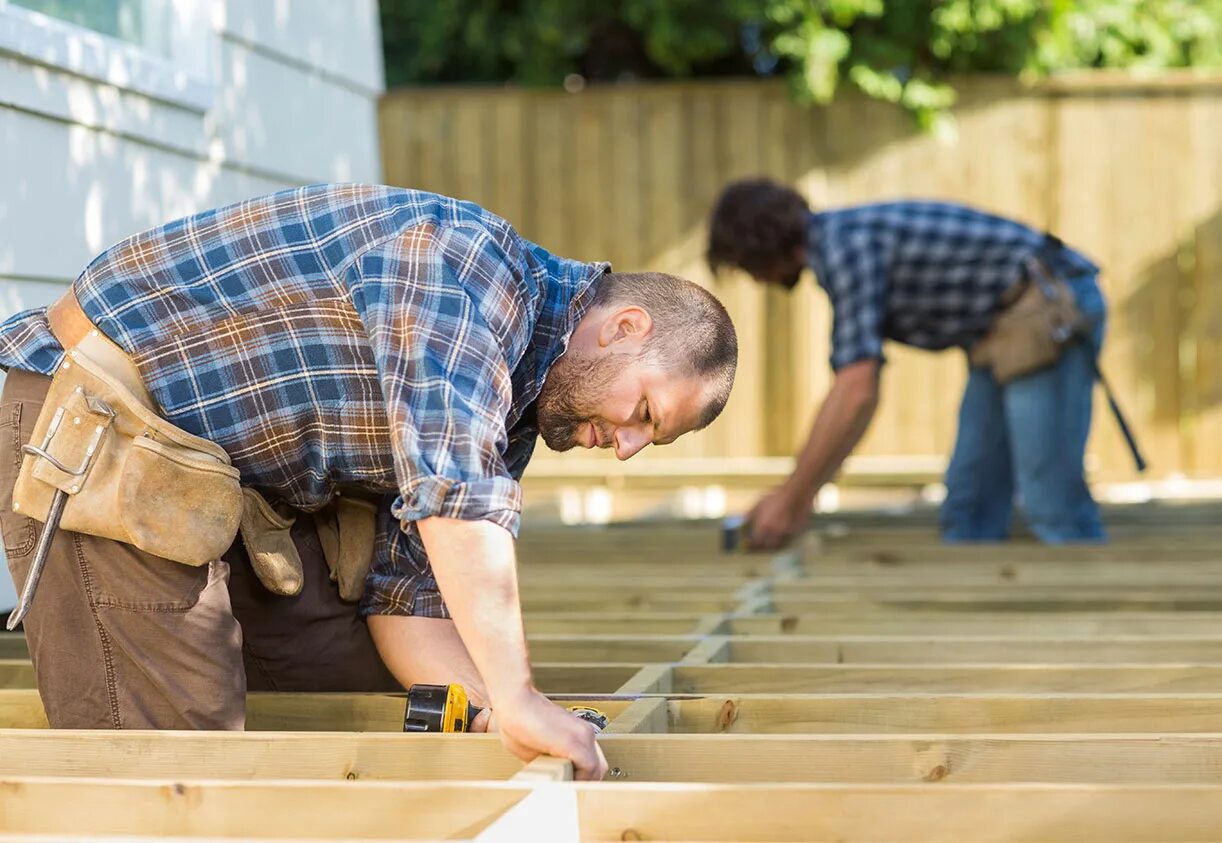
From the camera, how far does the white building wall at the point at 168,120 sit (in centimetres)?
359

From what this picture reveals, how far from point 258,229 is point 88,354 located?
0.33 metres

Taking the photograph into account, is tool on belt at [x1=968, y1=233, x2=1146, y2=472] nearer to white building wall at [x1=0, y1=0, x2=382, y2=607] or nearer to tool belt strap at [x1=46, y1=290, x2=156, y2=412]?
white building wall at [x1=0, y1=0, x2=382, y2=607]

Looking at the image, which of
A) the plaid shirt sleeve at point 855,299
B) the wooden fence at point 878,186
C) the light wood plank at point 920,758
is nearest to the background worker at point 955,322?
the plaid shirt sleeve at point 855,299

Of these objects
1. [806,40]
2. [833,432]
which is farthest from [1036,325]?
[806,40]

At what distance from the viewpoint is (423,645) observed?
9.02 ft

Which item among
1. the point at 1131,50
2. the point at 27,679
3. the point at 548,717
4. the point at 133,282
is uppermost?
the point at 1131,50

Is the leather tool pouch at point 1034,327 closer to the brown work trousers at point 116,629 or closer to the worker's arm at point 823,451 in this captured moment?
the worker's arm at point 823,451

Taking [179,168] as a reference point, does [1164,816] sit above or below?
below

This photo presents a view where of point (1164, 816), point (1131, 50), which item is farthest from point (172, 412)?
point (1131, 50)

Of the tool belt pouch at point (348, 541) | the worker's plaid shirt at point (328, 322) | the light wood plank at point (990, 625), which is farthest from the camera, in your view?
the light wood plank at point (990, 625)

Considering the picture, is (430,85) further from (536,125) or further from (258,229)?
(258,229)

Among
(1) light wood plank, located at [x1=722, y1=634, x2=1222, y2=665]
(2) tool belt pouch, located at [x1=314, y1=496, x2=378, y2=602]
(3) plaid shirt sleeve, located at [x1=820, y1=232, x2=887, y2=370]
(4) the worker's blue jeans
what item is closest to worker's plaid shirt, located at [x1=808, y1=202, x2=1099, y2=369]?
(3) plaid shirt sleeve, located at [x1=820, y1=232, x2=887, y2=370]

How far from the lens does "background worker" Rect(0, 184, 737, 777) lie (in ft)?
6.98

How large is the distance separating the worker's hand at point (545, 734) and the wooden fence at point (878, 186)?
6540 mm
